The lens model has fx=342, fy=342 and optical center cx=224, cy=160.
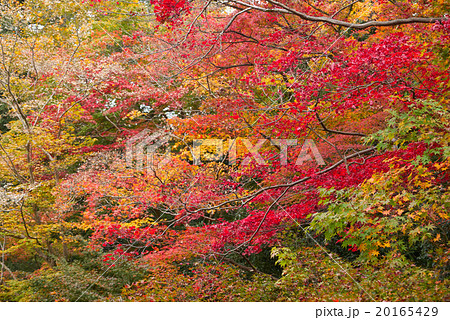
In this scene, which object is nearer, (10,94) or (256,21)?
(256,21)

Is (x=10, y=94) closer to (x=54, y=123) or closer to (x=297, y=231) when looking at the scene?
(x=54, y=123)

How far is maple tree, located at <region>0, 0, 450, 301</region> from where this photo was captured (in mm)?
3809

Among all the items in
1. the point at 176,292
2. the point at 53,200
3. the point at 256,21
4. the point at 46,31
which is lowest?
the point at 176,292

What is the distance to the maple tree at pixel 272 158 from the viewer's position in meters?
3.81

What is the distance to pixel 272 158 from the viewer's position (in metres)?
6.13

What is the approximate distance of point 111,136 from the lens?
11.1m

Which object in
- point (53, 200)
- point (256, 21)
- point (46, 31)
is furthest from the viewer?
point (46, 31)
